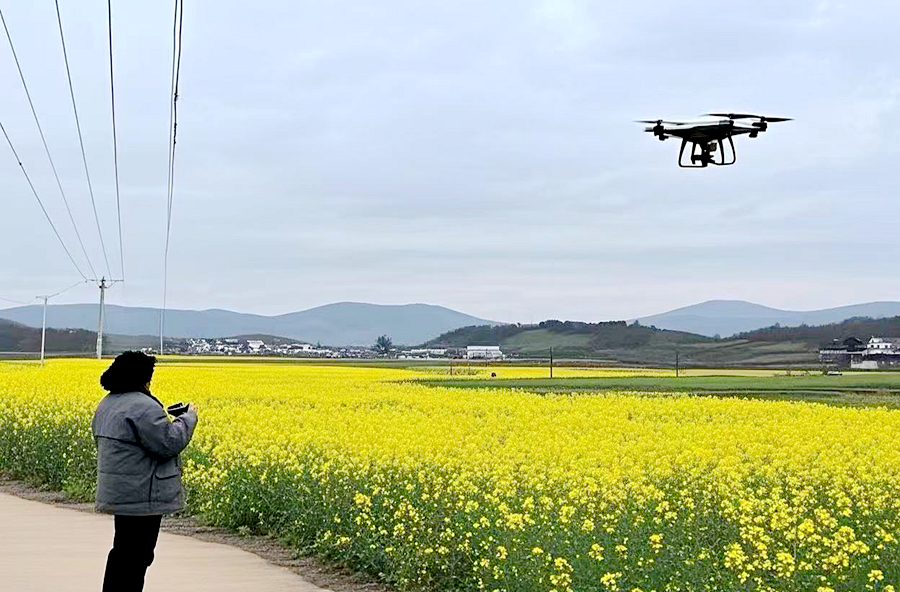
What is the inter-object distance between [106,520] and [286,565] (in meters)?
3.84

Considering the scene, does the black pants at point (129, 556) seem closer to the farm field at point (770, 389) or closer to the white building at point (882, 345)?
the farm field at point (770, 389)

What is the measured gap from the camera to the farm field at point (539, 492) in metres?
8.48

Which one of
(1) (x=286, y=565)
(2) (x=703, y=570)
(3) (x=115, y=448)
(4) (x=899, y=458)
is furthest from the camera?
(4) (x=899, y=458)

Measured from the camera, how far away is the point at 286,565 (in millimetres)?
11625

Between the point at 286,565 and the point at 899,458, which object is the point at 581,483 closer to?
the point at 286,565

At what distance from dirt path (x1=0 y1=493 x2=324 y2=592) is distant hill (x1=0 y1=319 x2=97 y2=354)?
12798cm

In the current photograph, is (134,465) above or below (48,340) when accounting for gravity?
below

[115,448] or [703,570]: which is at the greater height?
[115,448]

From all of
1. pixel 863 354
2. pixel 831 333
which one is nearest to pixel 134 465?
pixel 863 354

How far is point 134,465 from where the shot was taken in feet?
28.3

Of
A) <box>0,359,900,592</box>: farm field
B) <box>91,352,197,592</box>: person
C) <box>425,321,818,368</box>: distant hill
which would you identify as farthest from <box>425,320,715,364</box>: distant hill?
<box>91,352,197,592</box>: person

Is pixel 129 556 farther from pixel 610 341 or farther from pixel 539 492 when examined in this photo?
pixel 610 341

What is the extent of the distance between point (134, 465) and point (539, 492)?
432 cm

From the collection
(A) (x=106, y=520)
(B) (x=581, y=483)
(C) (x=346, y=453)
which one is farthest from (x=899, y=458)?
(A) (x=106, y=520)
